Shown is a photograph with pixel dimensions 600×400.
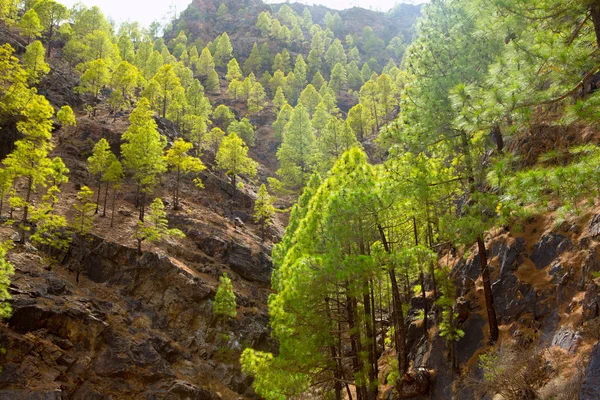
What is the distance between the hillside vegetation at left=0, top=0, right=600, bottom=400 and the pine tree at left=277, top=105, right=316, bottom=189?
0.94 feet

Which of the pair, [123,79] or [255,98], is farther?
[255,98]

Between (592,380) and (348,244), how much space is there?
724 centimetres

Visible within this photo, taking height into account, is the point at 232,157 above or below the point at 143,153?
above

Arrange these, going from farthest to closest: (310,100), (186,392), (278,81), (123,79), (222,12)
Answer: (222,12) → (278,81) → (310,100) → (123,79) → (186,392)

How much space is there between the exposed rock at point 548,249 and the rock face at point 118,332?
1808 centimetres

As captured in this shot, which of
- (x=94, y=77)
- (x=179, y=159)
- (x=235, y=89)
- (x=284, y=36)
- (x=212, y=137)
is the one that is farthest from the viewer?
(x=284, y=36)

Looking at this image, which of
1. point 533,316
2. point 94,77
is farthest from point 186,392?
point 94,77

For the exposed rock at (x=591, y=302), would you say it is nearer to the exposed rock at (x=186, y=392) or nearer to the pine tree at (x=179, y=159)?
the exposed rock at (x=186, y=392)

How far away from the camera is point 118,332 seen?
22422mm

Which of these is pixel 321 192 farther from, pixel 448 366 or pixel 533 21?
pixel 533 21

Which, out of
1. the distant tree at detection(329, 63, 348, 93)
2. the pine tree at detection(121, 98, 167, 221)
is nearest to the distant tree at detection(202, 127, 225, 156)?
the pine tree at detection(121, 98, 167, 221)

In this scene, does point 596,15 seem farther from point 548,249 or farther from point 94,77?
point 94,77

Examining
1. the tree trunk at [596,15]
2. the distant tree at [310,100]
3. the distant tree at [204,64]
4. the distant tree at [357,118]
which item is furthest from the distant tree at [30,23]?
the tree trunk at [596,15]

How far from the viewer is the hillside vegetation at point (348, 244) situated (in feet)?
27.0
